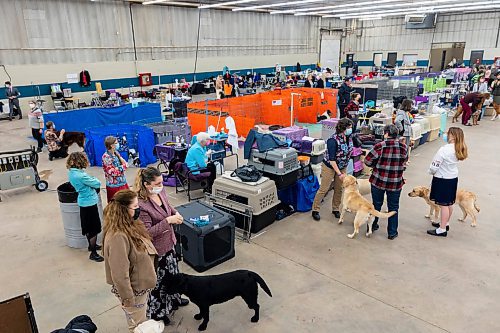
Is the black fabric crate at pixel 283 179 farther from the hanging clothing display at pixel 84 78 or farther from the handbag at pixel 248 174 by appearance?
the hanging clothing display at pixel 84 78

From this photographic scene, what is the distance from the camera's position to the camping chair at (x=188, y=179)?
5.92m

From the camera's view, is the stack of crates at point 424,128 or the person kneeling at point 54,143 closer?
the person kneeling at point 54,143

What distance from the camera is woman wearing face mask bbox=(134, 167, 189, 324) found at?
2.77 m

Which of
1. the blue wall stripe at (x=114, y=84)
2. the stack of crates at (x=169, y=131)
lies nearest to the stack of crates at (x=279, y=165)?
the stack of crates at (x=169, y=131)

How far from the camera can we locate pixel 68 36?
15320 mm

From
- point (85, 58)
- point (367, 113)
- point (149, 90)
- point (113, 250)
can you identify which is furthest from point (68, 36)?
point (113, 250)

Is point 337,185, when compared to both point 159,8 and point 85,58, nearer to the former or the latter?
point 85,58

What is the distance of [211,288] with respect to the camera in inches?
120

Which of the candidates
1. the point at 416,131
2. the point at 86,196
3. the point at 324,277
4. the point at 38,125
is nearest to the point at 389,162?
the point at 324,277

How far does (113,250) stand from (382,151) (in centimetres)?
342

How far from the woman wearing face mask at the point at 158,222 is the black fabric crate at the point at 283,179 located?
238 centimetres

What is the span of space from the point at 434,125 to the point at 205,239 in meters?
8.34

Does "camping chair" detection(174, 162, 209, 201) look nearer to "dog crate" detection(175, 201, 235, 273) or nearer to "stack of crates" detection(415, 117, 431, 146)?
"dog crate" detection(175, 201, 235, 273)

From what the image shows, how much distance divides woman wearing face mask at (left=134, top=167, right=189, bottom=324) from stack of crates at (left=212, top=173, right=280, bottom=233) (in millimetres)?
1830
